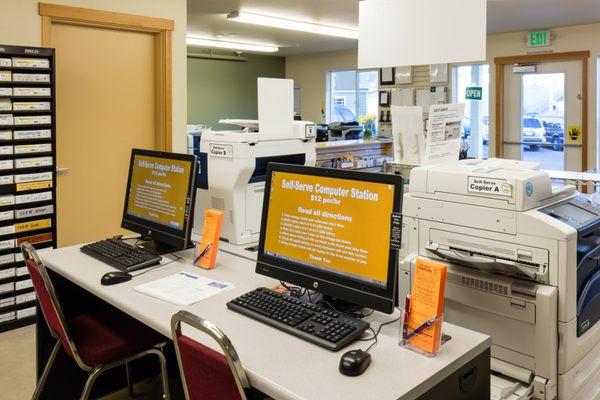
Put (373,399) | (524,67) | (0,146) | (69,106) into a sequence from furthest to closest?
(524,67) < (69,106) < (0,146) < (373,399)

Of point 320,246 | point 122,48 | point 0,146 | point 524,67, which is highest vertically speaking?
point 524,67

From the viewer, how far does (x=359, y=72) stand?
10.4 metres

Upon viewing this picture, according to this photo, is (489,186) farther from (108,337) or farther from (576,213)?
(108,337)

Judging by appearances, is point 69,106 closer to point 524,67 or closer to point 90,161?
point 90,161

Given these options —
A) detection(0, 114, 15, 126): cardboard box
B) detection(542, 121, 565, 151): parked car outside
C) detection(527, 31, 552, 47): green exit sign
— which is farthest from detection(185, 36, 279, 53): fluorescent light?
detection(0, 114, 15, 126): cardboard box

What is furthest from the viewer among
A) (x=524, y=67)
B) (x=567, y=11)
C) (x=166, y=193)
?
(x=524, y=67)

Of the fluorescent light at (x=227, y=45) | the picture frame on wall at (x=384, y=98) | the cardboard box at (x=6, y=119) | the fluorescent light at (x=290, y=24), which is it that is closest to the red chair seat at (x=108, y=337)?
the cardboard box at (x=6, y=119)

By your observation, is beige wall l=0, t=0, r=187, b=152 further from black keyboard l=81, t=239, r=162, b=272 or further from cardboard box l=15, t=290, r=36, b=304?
black keyboard l=81, t=239, r=162, b=272

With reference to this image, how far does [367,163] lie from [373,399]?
453cm

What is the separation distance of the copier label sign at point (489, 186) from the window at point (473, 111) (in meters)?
6.81

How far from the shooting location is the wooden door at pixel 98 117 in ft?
13.2

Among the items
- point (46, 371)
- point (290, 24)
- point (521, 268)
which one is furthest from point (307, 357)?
point (290, 24)

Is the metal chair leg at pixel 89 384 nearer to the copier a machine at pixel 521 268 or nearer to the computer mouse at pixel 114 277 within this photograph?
the computer mouse at pixel 114 277

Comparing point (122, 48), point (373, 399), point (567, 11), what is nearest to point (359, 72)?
point (567, 11)
